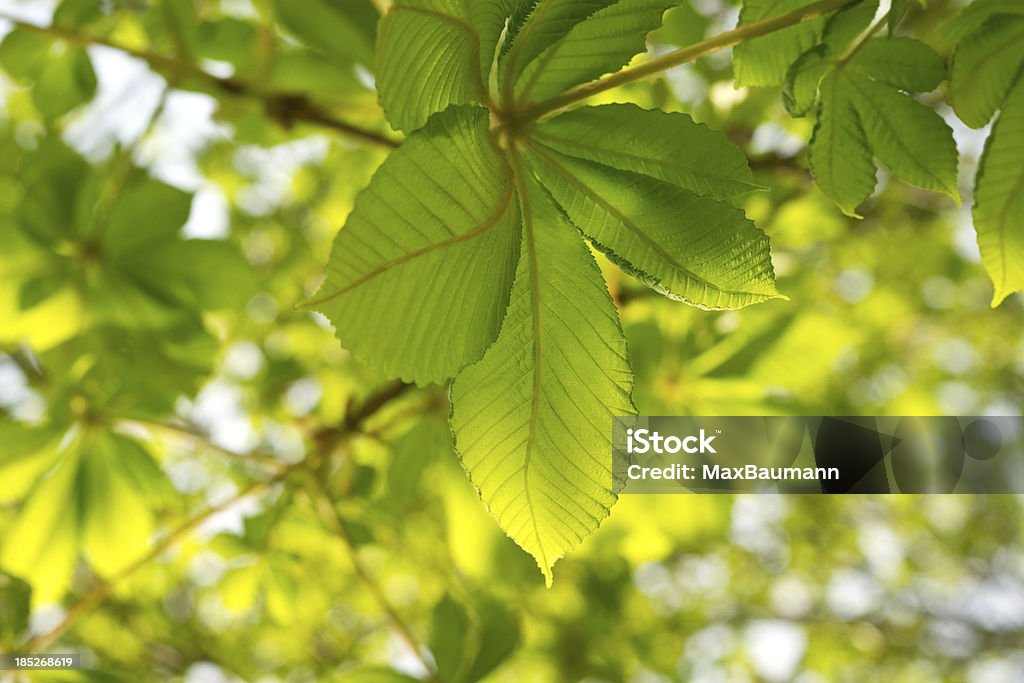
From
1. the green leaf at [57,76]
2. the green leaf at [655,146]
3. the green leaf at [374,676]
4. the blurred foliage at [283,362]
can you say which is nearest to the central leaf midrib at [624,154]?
the green leaf at [655,146]

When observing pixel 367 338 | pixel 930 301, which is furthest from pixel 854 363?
pixel 367 338

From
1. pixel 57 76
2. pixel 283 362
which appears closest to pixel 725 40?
pixel 57 76

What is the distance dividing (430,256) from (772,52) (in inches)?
11.6

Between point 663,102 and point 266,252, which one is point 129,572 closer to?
point 663,102

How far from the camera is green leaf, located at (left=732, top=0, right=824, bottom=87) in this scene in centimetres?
52

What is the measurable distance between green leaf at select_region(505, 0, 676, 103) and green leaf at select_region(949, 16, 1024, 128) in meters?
0.19

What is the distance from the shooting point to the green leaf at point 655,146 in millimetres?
461

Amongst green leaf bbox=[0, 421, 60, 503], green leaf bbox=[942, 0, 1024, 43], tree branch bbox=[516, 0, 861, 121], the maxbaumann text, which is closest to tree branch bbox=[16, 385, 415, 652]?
green leaf bbox=[0, 421, 60, 503]

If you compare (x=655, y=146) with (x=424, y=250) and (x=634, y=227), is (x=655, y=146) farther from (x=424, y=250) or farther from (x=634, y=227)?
(x=424, y=250)

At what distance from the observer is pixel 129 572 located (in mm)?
1062

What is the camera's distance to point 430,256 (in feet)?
1.37

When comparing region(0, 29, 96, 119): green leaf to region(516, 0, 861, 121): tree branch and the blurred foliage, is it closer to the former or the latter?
the blurred foliage

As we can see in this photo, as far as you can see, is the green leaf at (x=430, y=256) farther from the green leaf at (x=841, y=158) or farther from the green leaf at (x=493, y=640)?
the green leaf at (x=493, y=640)

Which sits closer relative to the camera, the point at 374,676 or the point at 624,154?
the point at 624,154
